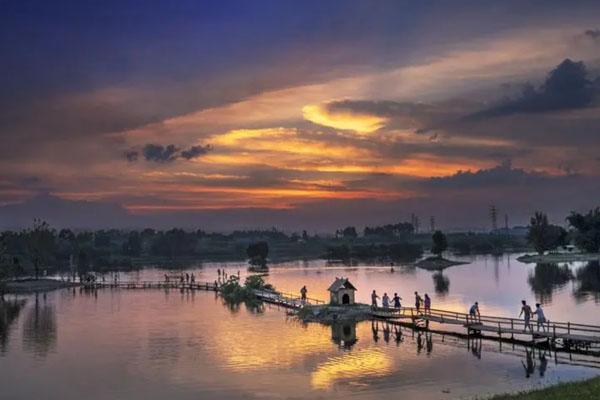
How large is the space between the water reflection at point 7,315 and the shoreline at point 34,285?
1830 cm

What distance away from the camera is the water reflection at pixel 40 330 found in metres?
51.9

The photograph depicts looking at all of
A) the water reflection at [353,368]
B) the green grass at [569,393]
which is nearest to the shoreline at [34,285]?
the water reflection at [353,368]

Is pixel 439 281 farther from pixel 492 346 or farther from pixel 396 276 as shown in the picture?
pixel 492 346

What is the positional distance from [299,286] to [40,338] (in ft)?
204

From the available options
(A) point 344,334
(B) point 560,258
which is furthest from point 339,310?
(B) point 560,258

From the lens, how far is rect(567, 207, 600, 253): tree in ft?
573

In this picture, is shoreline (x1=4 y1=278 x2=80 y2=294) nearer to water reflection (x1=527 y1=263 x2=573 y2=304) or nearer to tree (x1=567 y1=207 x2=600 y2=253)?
water reflection (x1=527 y1=263 x2=573 y2=304)

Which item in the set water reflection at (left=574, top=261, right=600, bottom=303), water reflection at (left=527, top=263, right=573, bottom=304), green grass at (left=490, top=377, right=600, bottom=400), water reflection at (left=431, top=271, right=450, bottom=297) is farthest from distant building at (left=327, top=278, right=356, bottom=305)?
green grass at (left=490, top=377, right=600, bottom=400)

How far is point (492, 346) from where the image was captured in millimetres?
47438

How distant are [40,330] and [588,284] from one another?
7836cm

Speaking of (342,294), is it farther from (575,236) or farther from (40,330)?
(575,236)

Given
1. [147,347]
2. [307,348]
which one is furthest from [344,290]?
[147,347]

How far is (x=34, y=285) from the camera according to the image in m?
118

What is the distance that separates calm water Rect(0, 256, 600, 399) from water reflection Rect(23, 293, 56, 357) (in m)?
0.20
